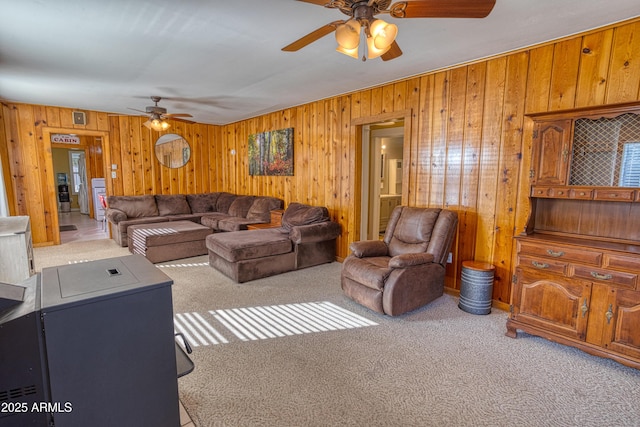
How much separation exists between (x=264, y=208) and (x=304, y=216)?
1.46 metres

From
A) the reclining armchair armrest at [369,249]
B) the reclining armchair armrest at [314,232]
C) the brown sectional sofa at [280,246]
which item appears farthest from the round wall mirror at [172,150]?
the reclining armchair armrest at [369,249]

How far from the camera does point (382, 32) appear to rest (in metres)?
1.80

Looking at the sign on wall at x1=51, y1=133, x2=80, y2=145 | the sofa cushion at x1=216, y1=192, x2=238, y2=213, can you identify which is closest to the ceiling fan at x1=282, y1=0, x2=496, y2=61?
the sofa cushion at x1=216, y1=192, x2=238, y2=213

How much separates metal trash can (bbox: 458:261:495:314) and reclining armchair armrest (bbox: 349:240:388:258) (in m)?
0.87

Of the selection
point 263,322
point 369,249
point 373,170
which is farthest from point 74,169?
point 369,249

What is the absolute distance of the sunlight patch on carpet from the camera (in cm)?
269

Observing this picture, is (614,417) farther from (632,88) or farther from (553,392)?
(632,88)

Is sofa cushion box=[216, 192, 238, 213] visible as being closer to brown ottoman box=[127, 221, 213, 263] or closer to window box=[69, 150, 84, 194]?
brown ottoman box=[127, 221, 213, 263]

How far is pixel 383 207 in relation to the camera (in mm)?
6598

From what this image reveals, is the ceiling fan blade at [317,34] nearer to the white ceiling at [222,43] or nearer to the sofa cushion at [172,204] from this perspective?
the white ceiling at [222,43]

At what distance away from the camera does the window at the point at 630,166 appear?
231 centimetres

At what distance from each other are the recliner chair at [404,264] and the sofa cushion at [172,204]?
14.7ft

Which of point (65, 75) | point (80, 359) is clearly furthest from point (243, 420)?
point (65, 75)

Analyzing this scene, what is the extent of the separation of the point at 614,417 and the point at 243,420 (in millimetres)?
2087
